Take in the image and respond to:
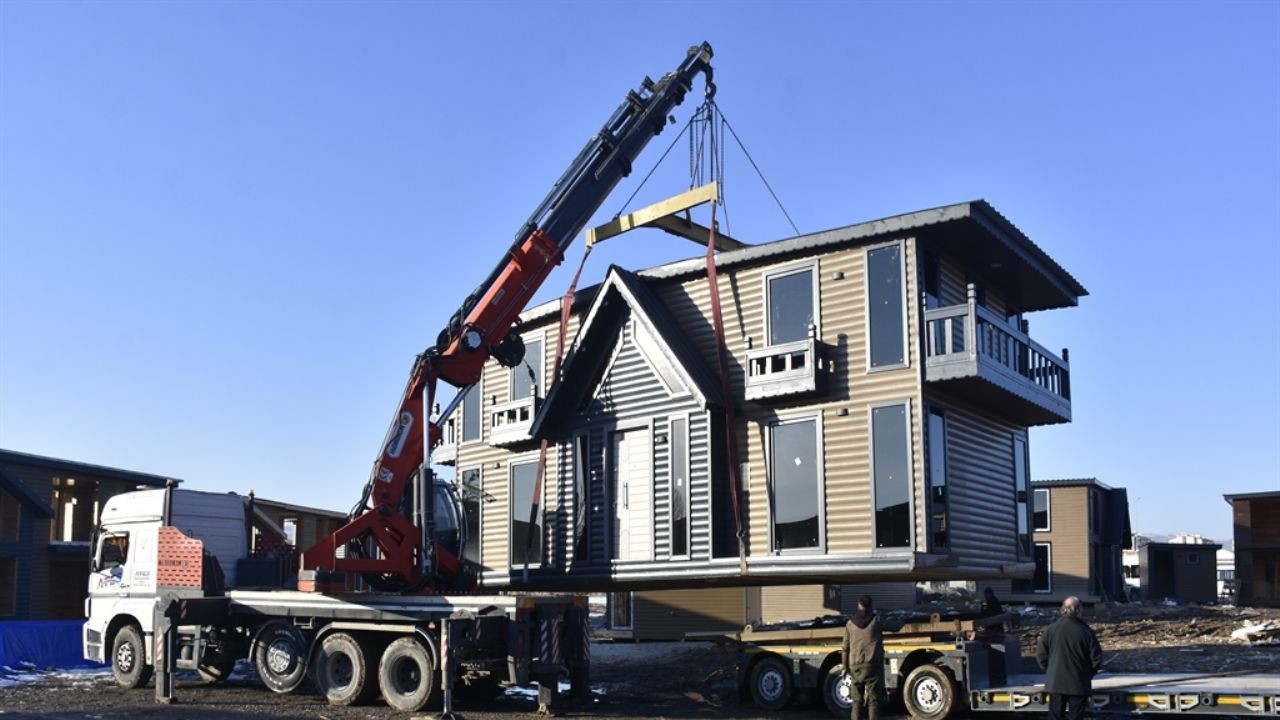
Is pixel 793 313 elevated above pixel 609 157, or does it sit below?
below

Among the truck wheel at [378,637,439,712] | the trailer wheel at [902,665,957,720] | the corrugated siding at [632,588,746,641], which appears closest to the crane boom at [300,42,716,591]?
the truck wheel at [378,637,439,712]

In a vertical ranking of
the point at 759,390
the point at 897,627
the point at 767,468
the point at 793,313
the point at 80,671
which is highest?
the point at 793,313

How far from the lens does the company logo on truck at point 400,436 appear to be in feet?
76.0

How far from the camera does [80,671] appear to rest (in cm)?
2930

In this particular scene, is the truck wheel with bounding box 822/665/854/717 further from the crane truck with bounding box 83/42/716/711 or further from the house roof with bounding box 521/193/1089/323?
the house roof with bounding box 521/193/1089/323

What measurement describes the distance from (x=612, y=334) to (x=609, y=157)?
343cm

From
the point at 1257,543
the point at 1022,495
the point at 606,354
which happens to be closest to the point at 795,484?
the point at 606,354

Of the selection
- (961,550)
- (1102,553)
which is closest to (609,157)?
(961,550)

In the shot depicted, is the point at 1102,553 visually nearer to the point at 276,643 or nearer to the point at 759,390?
the point at 759,390

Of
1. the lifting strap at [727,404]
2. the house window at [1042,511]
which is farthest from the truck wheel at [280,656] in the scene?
the house window at [1042,511]

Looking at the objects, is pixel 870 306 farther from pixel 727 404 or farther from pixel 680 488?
pixel 680 488

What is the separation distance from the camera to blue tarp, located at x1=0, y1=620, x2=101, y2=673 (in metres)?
28.8

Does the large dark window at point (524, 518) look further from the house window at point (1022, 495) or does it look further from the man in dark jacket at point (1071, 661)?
A: the man in dark jacket at point (1071, 661)

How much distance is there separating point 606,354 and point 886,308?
6.17m
